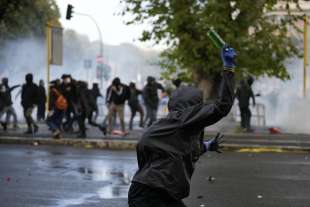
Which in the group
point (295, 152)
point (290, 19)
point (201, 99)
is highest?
point (290, 19)

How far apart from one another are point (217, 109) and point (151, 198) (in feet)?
2.31

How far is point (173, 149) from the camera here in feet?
15.8

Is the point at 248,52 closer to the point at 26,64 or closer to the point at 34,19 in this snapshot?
the point at 26,64

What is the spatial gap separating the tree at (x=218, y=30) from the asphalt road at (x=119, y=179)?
7.80m

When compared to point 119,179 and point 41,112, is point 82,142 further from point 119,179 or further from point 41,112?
point 41,112

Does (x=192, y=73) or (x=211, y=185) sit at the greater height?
(x=192, y=73)

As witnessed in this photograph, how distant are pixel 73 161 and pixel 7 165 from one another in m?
1.41

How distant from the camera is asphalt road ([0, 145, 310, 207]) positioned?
9.11 meters

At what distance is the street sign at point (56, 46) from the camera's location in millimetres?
24234

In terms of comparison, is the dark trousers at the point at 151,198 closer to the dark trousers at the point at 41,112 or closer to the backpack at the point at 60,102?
the backpack at the point at 60,102

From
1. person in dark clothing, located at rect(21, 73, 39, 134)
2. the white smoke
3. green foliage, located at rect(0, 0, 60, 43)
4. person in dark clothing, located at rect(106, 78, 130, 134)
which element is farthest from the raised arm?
green foliage, located at rect(0, 0, 60, 43)

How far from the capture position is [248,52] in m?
23.5

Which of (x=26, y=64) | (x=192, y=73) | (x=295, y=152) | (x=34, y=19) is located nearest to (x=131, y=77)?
(x=34, y=19)

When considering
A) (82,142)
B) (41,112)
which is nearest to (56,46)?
(41,112)
